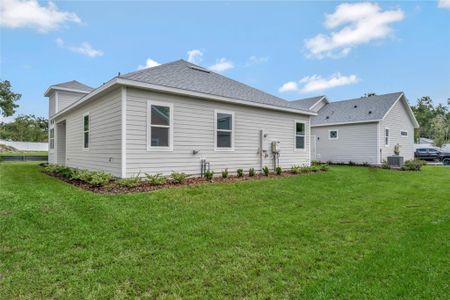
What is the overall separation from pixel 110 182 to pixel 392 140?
19.0 m

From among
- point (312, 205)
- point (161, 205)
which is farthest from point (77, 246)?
point (312, 205)

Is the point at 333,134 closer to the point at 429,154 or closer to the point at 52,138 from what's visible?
the point at 429,154

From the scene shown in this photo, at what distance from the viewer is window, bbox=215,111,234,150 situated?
9742 mm

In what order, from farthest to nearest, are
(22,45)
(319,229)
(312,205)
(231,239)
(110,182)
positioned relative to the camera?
(22,45) < (110,182) < (312,205) < (319,229) < (231,239)

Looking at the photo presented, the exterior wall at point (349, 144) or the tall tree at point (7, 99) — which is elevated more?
the tall tree at point (7, 99)

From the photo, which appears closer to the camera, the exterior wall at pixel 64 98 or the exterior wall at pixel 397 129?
the exterior wall at pixel 64 98

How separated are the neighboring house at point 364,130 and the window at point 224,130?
38.9 ft

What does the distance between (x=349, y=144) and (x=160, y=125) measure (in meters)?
15.1

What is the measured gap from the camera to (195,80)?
10.0 m

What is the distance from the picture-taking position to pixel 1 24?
12.0 m

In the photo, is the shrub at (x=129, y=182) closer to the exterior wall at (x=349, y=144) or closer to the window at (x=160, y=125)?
the window at (x=160, y=125)

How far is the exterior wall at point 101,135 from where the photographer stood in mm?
7885

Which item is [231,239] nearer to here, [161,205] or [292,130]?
[161,205]

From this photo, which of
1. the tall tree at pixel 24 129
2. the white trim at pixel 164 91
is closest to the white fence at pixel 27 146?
the tall tree at pixel 24 129
